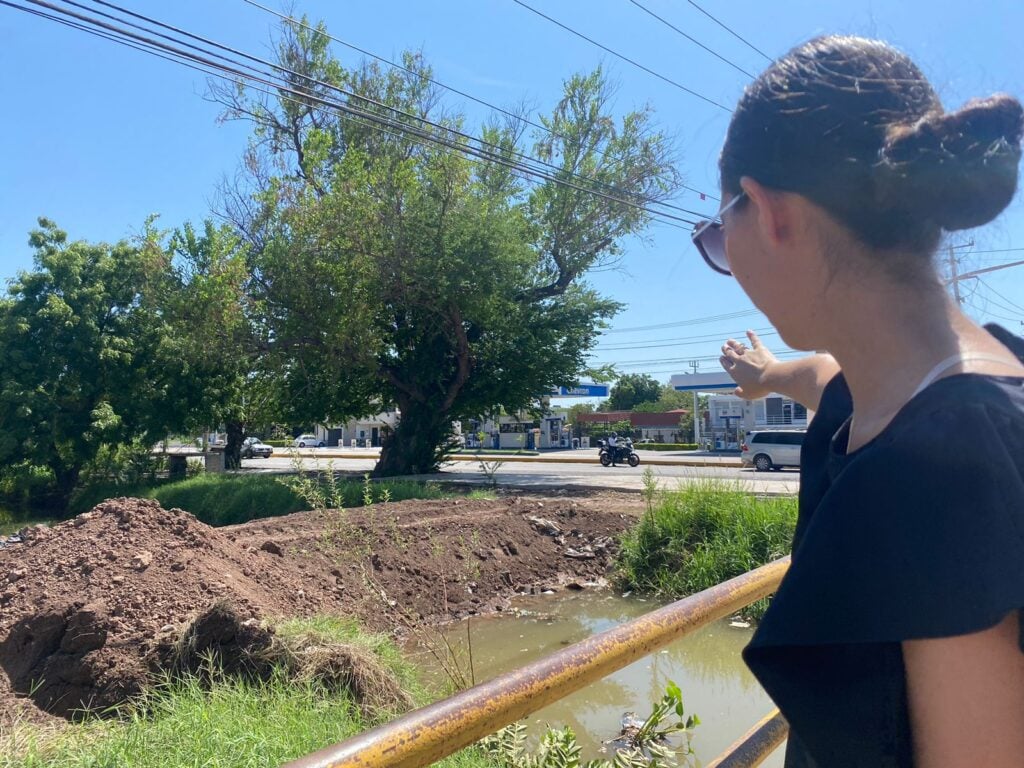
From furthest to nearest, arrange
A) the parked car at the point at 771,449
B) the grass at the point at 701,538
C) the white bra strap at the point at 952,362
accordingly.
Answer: the parked car at the point at 771,449, the grass at the point at 701,538, the white bra strap at the point at 952,362

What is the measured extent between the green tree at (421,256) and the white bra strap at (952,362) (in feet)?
54.3

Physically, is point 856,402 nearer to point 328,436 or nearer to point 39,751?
point 39,751

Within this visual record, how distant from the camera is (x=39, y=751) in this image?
352 cm

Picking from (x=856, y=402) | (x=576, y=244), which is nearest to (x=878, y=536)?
(x=856, y=402)

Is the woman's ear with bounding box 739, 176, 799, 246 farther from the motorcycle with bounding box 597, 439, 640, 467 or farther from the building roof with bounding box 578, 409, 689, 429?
the building roof with bounding box 578, 409, 689, 429

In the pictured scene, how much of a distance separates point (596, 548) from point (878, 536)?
1124cm

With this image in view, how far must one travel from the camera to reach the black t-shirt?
0.76 m

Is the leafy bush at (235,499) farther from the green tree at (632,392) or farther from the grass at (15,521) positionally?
the green tree at (632,392)

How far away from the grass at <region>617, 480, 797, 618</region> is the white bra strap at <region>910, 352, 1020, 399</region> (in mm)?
7989

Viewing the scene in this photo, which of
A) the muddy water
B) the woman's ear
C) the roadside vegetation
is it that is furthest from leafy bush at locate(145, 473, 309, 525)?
the woman's ear

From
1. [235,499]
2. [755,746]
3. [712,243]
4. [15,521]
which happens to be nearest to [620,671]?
[755,746]

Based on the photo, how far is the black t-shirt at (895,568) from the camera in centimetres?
76

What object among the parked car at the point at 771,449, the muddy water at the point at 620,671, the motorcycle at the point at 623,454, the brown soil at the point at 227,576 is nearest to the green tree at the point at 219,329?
the brown soil at the point at 227,576

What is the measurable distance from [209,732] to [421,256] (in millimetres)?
15981
